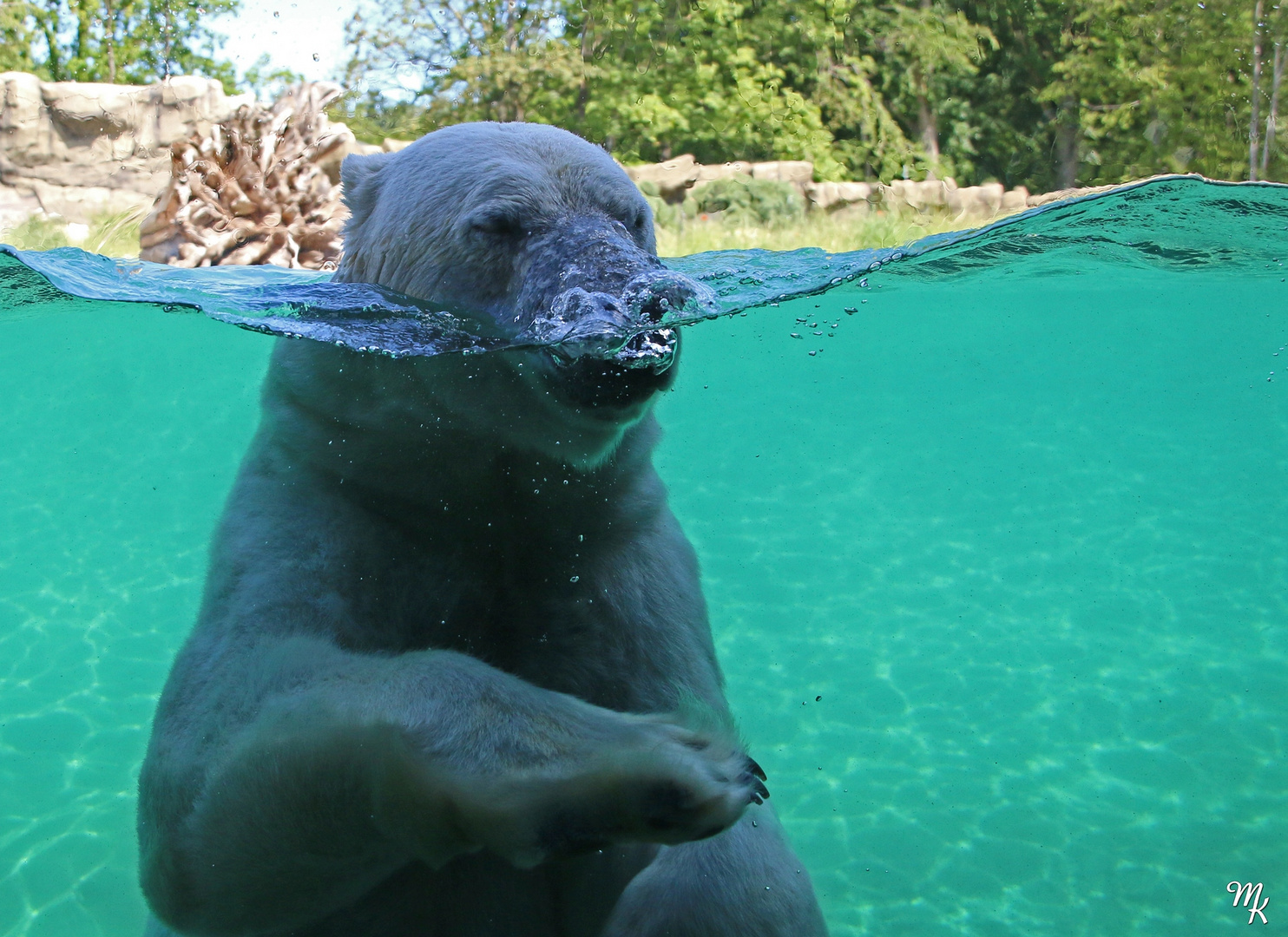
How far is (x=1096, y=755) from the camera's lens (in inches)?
331

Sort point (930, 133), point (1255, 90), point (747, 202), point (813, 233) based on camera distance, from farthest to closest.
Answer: point (747, 202)
point (813, 233)
point (930, 133)
point (1255, 90)

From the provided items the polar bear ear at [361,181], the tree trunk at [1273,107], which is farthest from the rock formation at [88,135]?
the tree trunk at [1273,107]

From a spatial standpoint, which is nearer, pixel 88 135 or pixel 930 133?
pixel 930 133

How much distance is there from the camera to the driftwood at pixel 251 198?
761 cm

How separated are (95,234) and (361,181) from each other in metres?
6.56

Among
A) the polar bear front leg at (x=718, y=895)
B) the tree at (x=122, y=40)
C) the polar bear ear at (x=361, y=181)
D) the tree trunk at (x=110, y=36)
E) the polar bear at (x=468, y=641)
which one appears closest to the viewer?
the polar bear at (x=468, y=641)

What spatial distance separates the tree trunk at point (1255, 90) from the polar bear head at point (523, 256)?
485cm

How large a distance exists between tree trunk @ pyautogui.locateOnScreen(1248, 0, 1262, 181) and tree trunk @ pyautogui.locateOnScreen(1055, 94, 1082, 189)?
39.3 inches

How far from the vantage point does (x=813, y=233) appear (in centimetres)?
687

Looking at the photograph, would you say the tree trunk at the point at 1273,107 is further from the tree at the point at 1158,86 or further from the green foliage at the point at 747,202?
the green foliage at the point at 747,202

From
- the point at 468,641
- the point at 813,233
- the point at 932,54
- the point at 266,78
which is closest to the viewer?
the point at 468,641

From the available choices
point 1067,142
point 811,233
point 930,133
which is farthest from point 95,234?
point 1067,142

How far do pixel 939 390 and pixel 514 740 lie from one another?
17.2 meters

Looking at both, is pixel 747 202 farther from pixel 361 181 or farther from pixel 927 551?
pixel 927 551
